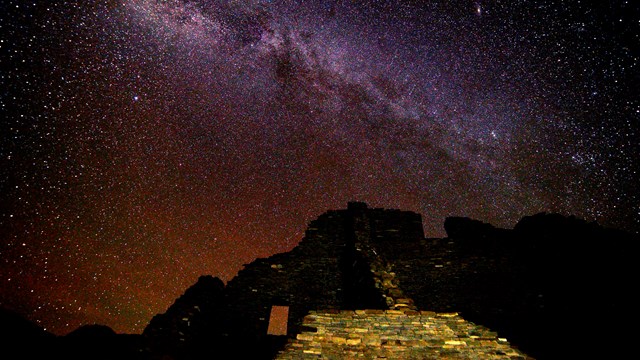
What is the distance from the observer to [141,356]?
22.5 feet

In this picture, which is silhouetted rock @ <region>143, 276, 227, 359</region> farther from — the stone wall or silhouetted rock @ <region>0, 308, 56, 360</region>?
the stone wall

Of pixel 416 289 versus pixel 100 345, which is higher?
pixel 416 289

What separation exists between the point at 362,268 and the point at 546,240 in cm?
655

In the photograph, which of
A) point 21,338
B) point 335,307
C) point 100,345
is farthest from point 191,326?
point 335,307

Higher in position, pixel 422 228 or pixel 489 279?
pixel 422 228

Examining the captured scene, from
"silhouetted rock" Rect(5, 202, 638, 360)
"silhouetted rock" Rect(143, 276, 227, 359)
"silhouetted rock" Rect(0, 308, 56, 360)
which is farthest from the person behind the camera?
"silhouetted rock" Rect(143, 276, 227, 359)

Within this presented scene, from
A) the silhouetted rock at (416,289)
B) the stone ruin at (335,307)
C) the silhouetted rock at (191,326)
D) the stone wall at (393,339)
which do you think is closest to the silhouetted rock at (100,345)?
the silhouetted rock at (416,289)

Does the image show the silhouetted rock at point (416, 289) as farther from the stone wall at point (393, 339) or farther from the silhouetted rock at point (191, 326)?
the stone wall at point (393, 339)

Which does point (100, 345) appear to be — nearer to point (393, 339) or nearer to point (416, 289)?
point (393, 339)

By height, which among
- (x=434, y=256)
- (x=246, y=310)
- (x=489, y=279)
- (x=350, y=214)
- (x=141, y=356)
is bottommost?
(x=141, y=356)

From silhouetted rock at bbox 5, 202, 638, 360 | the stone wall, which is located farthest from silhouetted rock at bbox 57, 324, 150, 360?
the stone wall

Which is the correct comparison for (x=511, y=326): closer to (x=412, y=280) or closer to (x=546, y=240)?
(x=412, y=280)

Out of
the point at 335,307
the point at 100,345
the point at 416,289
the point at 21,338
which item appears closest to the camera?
the point at 100,345

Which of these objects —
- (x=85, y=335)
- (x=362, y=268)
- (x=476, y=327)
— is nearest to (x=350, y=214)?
(x=362, y=268)
